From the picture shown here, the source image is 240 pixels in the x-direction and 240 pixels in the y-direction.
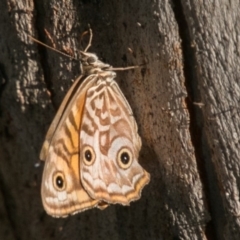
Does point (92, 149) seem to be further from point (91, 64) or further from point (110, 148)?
point (91, 64)

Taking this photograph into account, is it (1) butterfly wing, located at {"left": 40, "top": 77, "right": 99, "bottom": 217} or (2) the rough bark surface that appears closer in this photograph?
(2) the rough bark surface

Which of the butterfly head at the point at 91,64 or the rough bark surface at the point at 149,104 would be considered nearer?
the rough bark surface at the point at 149,104

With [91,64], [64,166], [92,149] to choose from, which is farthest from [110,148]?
[91,64]

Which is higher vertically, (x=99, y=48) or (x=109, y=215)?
(x=99, y=48)

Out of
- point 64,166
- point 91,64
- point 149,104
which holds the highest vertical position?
point 91,64

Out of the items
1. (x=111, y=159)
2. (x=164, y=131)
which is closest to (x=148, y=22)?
(x=164, y=131)

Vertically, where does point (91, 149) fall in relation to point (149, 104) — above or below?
below

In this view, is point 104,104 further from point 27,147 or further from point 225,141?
point 225,141

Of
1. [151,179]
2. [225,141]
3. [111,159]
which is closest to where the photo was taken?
[225,141]
